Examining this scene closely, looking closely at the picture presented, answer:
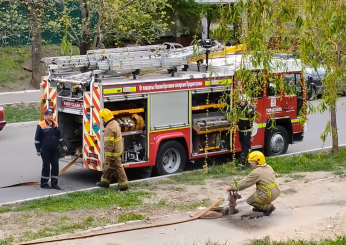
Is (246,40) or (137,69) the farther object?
(137,69)

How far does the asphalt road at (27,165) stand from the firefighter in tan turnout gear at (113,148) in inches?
44.3

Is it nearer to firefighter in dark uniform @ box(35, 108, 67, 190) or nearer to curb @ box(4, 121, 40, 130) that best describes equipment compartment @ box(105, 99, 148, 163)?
firefighter in dark uniform @ box(35, 108, 67, 190)

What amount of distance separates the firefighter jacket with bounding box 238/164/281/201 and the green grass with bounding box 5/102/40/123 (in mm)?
11476

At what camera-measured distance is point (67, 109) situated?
13.5 m

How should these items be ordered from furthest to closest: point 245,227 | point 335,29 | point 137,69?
point 137,69 → point 245,227 → point 335,29

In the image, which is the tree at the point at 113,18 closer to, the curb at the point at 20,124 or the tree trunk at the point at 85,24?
the tree trunk at the point at 85,24

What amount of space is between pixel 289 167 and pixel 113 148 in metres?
4.22

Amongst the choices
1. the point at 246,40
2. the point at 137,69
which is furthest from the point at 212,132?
the point at 246,40

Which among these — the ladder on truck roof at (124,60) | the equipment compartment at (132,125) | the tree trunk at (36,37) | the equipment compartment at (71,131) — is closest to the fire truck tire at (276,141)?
the ladder on truck roof at (124,60)

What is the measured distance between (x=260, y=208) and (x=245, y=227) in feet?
1.87

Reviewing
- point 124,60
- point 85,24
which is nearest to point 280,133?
point 124,60

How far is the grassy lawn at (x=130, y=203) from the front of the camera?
10.1 meters

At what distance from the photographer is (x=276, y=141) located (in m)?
16.0

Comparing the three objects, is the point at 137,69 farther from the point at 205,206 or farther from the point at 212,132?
the point at 205,206
